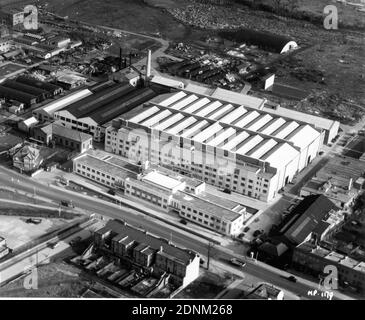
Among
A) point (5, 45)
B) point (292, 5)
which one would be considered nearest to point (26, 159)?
point (5, 45)

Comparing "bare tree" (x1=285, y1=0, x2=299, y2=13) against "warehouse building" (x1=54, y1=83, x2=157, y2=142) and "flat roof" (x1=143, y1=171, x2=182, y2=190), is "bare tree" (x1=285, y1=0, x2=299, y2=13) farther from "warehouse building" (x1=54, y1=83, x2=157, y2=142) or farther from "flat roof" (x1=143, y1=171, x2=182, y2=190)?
"flat roof" (x1=143, y1=171, x2=182, y2=190)

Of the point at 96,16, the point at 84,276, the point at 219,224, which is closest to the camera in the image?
the point at 84,276

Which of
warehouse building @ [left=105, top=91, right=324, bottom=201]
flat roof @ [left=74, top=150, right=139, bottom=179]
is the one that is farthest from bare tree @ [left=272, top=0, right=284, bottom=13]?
flat roof @ [left=74, top=150, right=139, bottom=179]

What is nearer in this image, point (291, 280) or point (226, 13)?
point (291, 280)

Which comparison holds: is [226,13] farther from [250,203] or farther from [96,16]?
[250,203]

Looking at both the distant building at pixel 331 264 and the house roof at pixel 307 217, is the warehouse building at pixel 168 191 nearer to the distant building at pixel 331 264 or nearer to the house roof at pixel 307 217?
the house roof at pixel 307 217

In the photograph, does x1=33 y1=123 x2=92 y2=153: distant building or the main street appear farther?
x1=33 y1=123 x2=92 y2=153: distant building
